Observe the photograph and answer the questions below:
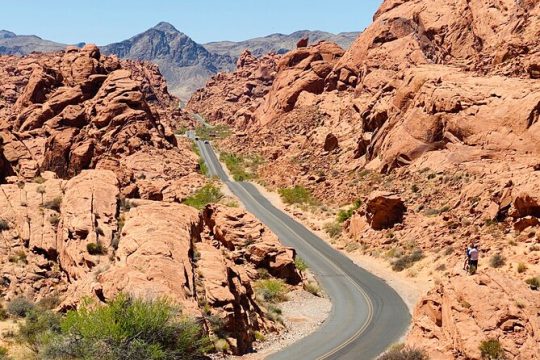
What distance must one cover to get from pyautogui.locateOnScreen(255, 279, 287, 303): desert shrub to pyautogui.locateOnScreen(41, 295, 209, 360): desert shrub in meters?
Result: 12.8

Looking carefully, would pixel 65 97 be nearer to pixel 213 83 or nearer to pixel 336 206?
pixel 336 206

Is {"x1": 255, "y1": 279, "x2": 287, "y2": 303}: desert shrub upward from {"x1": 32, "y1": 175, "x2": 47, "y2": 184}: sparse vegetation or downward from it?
downward

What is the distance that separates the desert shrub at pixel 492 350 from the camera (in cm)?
1398

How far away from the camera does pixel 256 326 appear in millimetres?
24000

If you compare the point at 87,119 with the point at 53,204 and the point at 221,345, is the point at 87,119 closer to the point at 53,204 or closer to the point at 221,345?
the point at 53,204

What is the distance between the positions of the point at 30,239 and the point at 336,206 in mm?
35270

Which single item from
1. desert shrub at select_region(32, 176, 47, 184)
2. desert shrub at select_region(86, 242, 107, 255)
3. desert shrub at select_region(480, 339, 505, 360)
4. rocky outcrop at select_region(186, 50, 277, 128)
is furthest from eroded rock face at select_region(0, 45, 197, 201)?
rocky outcrop at select_region(186, 50, 277, 128)

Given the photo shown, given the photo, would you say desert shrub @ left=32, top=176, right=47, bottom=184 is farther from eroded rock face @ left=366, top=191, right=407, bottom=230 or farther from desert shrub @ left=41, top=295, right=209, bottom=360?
eroded rock face @ left=366, top=191, right=407, bottom=230

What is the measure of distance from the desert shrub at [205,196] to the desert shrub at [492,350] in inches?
1711

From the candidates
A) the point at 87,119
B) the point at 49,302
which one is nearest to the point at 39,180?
the point at 49,302

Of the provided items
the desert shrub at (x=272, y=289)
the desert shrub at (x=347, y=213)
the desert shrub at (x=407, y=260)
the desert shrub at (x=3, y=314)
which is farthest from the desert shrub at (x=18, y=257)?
the desert shrub at (x=347, y=213)

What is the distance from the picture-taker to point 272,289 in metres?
31.0

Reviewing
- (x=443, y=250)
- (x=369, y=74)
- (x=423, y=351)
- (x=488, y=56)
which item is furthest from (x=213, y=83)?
(x=423, y=351)

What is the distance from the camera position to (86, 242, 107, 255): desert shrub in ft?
74.8
